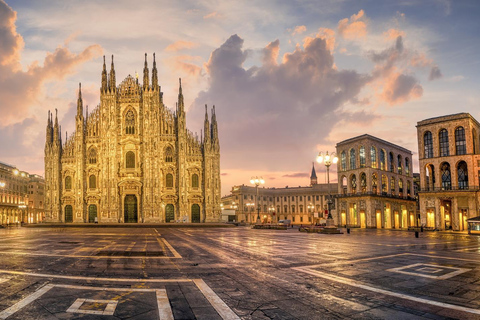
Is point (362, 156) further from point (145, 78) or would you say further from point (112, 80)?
point (112, 80)

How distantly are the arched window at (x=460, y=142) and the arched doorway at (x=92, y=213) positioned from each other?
6018 cm

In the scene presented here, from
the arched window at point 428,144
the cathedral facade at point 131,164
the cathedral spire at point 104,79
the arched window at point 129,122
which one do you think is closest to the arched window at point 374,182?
the arched window at point 428,144

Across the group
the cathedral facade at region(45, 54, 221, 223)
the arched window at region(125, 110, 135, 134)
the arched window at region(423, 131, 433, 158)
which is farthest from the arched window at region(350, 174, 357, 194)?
the arched window at region(125, 110, 135, 134)

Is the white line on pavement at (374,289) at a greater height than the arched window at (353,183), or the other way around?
the arched window at (353,183)

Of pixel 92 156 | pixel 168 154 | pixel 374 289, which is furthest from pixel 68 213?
pixel 374 289

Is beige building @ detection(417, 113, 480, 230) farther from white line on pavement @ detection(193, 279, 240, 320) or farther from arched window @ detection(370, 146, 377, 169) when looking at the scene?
white line on pavement @ detection(193, 279, 240, 320)

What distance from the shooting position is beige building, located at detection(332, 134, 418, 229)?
62.3m

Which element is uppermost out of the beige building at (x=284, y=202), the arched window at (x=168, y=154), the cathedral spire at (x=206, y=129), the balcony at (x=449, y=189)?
the cathedral spire at (x=206, y=129)

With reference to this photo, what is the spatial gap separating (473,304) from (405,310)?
5.10ft

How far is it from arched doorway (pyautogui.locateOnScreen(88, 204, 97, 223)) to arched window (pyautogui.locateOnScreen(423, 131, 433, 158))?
2239 inches

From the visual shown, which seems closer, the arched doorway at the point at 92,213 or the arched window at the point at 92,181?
the arched doorway at the point at 92,213

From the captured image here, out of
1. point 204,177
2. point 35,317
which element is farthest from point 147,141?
point 35,317

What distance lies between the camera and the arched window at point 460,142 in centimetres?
5116

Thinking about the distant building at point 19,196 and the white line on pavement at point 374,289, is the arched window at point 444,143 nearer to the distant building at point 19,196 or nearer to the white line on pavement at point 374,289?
the white line on pavement at point 374,289
